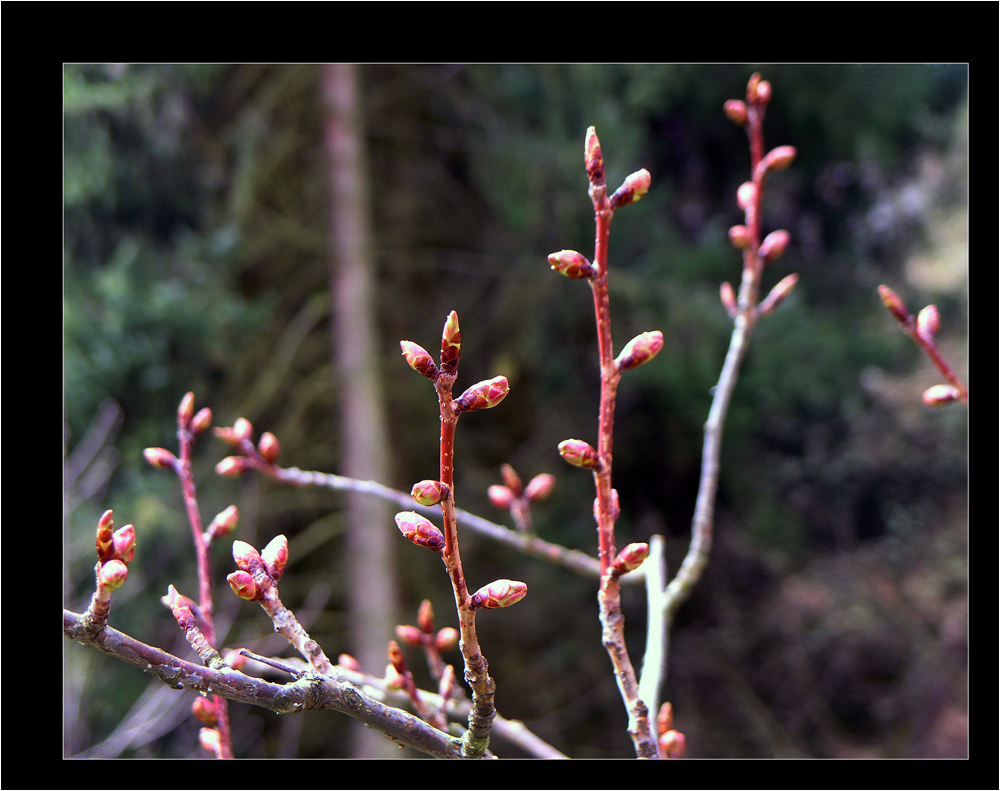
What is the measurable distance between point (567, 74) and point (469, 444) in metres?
2.66

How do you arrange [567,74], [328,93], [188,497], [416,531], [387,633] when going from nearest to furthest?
[416,531] < [188,497] < [387,633] < [328,93] < [567,74]

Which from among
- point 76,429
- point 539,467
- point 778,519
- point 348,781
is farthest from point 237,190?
point 778,519

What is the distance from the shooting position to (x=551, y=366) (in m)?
5.05

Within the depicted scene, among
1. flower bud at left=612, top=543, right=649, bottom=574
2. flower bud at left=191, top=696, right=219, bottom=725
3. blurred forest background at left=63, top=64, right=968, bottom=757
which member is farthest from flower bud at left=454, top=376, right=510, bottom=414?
blurred forest background at left=63, top=64, right=968, bottom=757

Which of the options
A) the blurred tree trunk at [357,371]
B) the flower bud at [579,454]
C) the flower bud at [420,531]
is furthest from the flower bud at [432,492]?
the blurred tree trunk at [357,371]

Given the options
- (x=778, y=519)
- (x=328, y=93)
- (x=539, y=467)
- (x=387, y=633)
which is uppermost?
(x=328, y=93)

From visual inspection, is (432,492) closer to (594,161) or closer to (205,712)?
(594,161)

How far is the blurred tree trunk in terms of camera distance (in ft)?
12.4

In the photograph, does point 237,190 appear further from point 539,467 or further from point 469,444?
point 539,467

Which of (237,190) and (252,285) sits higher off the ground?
(237,190)

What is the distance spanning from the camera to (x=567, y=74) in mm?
4348

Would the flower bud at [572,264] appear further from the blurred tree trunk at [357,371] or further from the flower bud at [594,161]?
the blurred tree trunk at [357,371]

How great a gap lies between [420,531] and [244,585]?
20 cm

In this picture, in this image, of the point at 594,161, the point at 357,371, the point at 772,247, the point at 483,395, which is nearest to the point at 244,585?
the point at 483,395
